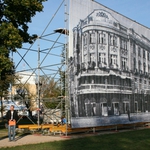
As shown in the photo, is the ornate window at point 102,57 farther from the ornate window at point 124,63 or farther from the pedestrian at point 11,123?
the pedestrian at point 11,123

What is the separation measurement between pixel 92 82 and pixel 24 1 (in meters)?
5.70

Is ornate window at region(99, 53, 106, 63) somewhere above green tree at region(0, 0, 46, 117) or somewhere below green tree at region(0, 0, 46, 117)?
below

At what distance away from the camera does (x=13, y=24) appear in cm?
1719

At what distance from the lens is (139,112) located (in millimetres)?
20766

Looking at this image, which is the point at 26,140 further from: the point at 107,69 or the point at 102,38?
the point at 102,38

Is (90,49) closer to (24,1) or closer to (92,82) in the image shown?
(92,82)

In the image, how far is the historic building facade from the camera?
1530cm

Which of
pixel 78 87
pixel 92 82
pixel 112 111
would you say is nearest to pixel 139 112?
pixel 112 111

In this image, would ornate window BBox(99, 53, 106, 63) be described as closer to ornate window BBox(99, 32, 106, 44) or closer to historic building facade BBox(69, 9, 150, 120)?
historic building facade BBox(69, 9, 150, 120)

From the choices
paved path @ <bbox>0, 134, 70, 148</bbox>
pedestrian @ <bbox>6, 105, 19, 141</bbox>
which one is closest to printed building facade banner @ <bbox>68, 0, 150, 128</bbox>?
paved path @ <bbox>0, 134, 70, 148</bbox>

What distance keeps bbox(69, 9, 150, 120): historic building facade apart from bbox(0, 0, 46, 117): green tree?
3102mm

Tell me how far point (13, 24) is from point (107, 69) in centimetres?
595

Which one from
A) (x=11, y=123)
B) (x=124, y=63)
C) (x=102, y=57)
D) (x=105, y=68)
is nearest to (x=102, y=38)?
(x=102, y=57)

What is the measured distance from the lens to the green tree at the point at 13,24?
15.5 meters
